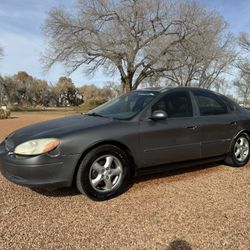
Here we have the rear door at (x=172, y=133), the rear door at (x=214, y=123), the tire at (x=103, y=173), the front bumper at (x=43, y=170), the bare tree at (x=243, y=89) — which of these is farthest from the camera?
the bare tree at (x=243, y=89)

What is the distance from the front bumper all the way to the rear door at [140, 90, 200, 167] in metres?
1.14

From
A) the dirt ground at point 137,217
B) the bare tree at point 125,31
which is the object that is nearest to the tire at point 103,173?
the dirt ground at point 137,217

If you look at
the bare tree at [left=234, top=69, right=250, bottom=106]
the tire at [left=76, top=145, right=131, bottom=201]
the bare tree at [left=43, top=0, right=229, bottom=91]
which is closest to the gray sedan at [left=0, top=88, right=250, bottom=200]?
the tire at [left=76, top=145, right=131, bottom=201]

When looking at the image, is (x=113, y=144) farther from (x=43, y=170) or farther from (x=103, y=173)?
(x=43, y=170)

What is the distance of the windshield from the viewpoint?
562 cm

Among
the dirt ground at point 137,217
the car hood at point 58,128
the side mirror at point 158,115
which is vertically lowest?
the dirt ground at point 137,217

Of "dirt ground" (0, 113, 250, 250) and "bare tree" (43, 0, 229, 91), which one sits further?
"bare tree" (43, 0, 229, 91)

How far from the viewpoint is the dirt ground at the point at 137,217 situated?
3699 mm

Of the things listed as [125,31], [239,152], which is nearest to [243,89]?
[125,31]

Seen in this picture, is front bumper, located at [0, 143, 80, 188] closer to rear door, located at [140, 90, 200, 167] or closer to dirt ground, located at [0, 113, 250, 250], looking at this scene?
dirt ground, located at [0, 113, 250, 250]

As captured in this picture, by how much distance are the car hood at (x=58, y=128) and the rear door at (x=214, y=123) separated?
5.46ft

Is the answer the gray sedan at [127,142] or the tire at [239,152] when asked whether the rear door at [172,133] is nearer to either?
the gray sedan at [127,142]

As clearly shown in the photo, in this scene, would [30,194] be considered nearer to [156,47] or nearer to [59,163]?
[59,163]

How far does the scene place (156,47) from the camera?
3300cm
